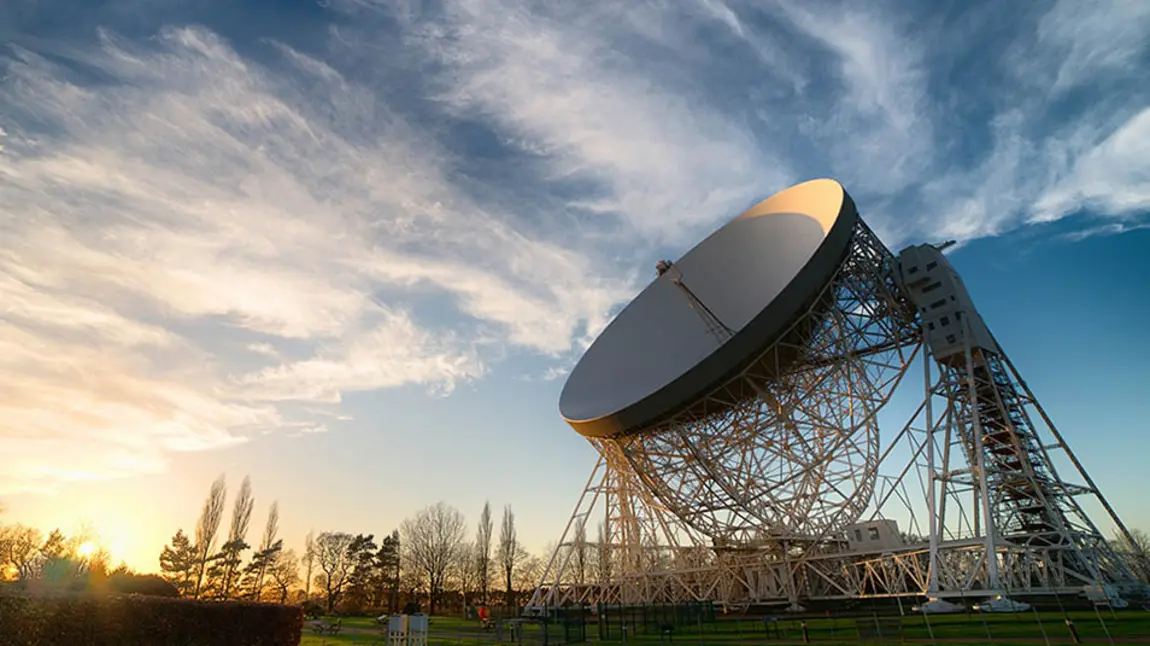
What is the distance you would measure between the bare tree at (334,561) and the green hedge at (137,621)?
136ft

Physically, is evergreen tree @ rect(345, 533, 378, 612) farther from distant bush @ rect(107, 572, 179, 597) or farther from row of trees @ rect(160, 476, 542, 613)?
distant bush @ rect(107, 572, 179, 597)

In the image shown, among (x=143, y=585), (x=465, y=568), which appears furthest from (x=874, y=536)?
(x=465, y=568)

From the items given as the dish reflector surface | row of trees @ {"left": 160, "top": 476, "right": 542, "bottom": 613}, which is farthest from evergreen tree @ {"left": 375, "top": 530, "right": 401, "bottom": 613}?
the dish reflector surface

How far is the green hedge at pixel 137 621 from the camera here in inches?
413

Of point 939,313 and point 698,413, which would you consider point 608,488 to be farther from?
point 939,313

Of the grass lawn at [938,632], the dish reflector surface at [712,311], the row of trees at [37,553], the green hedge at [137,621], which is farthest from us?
the row of trees at [37,553]

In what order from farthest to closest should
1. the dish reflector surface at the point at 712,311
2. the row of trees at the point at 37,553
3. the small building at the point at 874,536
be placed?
the row of trees at the point at 37,553, the small building at the point at 874,536, the dish reflector surface at the point at 712,311

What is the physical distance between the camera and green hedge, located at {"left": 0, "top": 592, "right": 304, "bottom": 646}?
34.4 feet

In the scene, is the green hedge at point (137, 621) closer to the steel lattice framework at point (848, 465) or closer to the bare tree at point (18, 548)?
the steel lattice framework at point (848, 465)

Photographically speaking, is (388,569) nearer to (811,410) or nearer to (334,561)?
(334,561)

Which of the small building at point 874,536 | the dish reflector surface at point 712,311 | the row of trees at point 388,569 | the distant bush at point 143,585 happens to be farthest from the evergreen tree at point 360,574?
the small building at point 874,536

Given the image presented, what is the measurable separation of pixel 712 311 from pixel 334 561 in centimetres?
4552

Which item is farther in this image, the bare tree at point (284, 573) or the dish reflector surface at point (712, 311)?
the bare tree at point (284, 573)

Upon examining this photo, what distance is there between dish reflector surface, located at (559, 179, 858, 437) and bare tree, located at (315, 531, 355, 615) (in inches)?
1521
